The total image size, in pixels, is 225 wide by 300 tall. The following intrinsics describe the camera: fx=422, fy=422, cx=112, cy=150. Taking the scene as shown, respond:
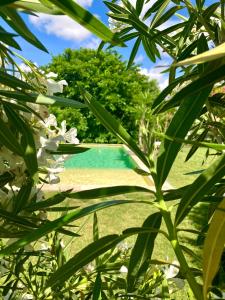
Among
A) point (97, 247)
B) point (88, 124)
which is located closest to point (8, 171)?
point (97, 247)

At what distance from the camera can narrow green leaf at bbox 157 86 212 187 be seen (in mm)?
455

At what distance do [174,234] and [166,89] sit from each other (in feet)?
0.58

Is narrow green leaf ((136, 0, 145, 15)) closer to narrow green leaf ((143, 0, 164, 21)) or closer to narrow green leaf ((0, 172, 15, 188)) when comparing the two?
narrow green leaf ((143, 0, 164, 21))

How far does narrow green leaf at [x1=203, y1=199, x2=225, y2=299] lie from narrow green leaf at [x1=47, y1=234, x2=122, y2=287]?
11 centimetres

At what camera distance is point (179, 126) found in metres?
0.47

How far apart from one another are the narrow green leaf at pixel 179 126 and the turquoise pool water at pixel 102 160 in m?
7.91

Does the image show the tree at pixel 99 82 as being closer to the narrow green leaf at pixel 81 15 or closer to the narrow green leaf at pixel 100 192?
the narrow green leaf at pixel 100 192

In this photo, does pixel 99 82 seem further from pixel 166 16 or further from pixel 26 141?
pixel 26 141

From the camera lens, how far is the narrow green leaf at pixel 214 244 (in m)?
0.37

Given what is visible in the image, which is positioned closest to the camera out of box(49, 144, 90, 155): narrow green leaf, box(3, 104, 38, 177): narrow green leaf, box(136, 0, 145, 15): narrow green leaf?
box(3, 104, 38, 177): narrow green leaf

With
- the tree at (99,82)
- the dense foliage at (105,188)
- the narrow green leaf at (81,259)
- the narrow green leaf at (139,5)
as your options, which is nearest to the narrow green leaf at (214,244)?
the dense foliage at (105,188)

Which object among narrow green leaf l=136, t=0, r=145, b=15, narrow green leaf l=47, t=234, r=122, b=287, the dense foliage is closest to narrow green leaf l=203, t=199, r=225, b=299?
the dense foliage

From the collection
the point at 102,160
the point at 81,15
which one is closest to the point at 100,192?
the point at 81,15

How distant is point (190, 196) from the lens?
0.43m
